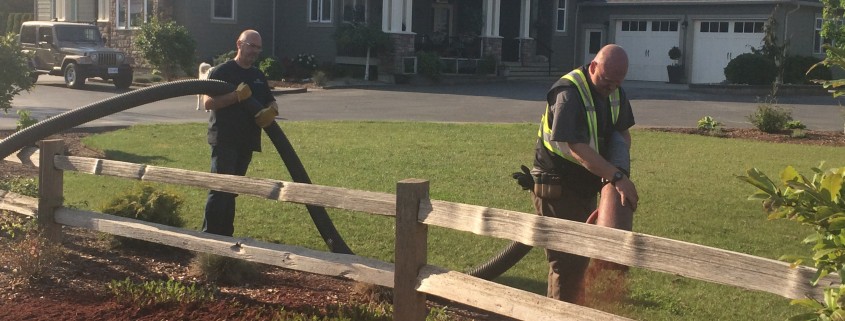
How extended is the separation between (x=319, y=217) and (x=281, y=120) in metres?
12.3

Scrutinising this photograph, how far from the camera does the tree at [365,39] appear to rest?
31266 millimetres

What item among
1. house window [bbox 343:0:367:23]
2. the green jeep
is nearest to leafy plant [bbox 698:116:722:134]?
the green jeep

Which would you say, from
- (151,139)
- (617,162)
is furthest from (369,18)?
(617,162)

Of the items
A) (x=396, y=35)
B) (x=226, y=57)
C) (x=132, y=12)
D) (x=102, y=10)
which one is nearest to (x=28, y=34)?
(x=132, y=12)

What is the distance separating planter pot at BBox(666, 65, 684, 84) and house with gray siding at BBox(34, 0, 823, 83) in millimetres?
384

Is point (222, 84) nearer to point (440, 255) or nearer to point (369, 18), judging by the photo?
point (440, 255)

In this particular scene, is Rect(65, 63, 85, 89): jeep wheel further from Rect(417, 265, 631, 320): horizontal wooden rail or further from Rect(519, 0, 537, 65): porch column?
Rect(417, 265, 631, 320): horizontal wooden rail

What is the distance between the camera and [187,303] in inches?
255

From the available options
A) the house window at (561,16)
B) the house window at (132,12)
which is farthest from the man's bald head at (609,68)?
the house window at (561,16)

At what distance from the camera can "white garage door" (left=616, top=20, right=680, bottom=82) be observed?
123ft

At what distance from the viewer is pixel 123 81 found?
2853cm

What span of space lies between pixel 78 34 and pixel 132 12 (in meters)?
5.57

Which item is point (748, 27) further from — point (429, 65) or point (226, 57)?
point (226, 57)

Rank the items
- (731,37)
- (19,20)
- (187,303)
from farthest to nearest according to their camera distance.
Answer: (19,20) < (731,37) < (187,303)
